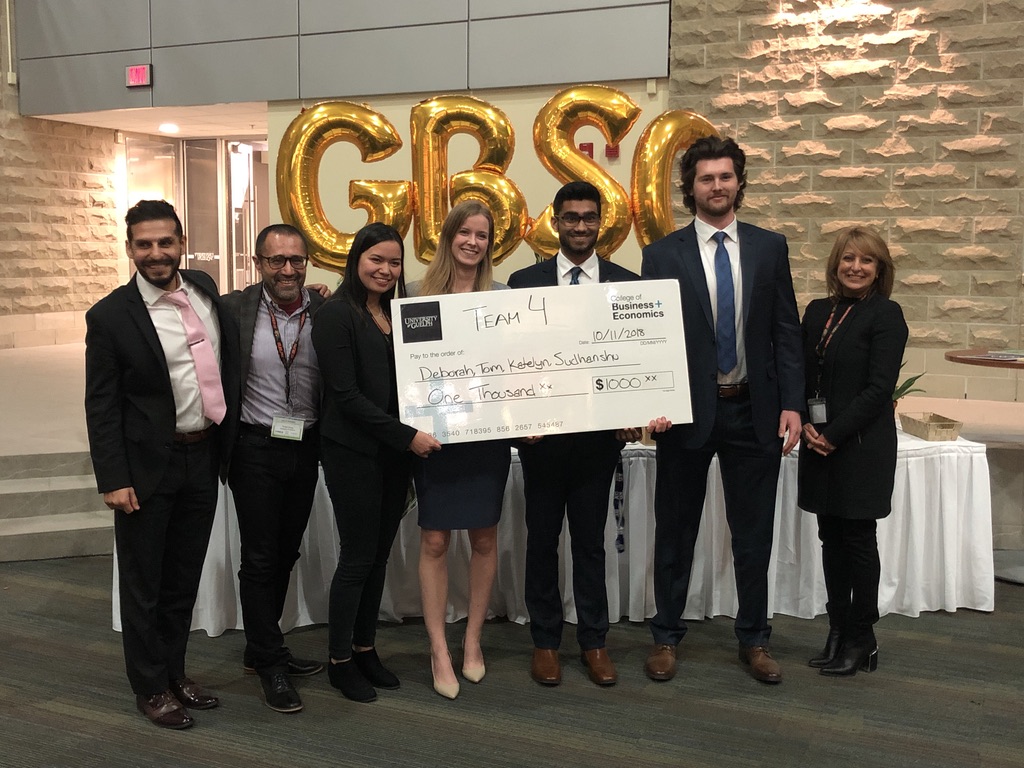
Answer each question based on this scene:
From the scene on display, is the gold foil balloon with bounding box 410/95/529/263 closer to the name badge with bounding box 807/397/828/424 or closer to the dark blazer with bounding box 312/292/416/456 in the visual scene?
the dark blazer with bounding box 312/292/416/456

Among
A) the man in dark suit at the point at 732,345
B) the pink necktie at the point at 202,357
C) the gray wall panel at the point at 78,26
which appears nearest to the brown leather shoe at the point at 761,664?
the man in dark suit at the point at 732,345

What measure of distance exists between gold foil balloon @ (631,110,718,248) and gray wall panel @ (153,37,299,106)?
4989 millimetres

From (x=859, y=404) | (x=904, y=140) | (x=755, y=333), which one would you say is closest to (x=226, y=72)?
(x=904, y=140)

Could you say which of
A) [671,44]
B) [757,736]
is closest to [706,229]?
[757,736]

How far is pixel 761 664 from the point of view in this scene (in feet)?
9.94

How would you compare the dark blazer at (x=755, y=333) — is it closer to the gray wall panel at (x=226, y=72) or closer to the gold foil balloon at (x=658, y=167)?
the gold foil balloon at (x=658, y=167)

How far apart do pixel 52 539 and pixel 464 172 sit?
2.58 metres

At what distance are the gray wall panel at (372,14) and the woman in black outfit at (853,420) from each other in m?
5.43

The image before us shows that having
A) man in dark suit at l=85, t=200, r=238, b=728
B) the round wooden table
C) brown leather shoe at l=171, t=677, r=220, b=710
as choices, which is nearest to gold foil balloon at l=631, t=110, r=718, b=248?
the round wooden table

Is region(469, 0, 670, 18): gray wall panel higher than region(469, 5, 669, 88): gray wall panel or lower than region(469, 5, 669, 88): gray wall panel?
higher

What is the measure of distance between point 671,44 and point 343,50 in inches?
109

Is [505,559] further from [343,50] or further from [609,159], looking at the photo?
[343,50]

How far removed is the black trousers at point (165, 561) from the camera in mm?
2613

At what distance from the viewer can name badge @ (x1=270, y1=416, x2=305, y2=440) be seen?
269 centimetres
